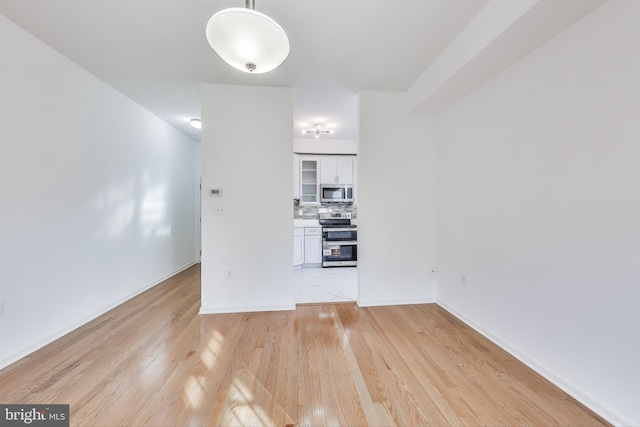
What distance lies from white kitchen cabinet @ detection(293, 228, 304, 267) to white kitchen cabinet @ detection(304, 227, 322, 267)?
71 mm

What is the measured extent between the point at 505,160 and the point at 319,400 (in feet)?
7.66

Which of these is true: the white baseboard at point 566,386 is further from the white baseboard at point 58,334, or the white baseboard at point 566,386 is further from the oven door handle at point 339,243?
the white baseboard at point 58,334

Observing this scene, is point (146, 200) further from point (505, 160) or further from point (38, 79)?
point (505, 160)

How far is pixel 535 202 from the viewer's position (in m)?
1.81

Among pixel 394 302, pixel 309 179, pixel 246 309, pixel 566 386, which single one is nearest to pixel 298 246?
pixel 309 179

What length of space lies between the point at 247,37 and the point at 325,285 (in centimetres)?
325

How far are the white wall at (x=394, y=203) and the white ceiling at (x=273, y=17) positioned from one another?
0.43 meters

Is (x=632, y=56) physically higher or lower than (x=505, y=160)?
higher

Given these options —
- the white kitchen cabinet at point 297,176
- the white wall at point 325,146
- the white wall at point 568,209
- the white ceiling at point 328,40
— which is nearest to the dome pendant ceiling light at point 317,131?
the white wall at point 325,146

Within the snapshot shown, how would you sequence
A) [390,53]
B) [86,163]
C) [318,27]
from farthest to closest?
[86,163] < [390,53] < [318,27]

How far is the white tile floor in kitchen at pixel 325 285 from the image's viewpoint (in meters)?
3.27

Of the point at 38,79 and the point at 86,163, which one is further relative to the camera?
the point at 86,163

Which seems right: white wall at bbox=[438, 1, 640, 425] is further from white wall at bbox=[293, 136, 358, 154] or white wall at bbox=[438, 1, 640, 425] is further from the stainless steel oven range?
white wall at bbox=[293, 136, 358, 154]

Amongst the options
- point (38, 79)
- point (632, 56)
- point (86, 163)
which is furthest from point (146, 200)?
point (632, 56)
